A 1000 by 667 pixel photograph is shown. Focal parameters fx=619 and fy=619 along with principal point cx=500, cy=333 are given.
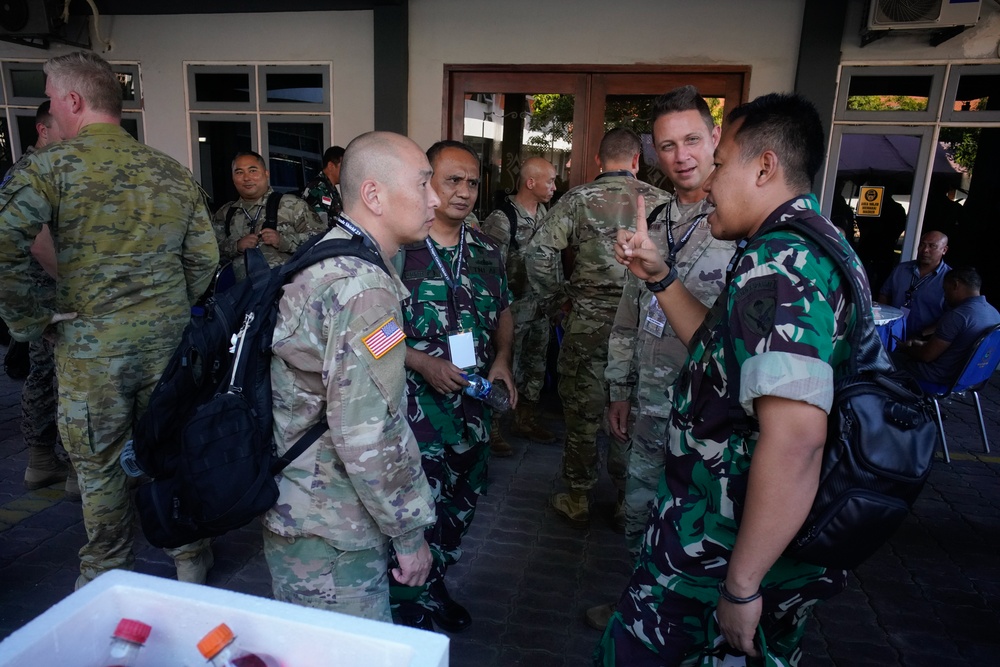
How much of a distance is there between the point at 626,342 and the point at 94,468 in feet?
7.46

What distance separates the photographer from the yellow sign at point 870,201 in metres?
5.85

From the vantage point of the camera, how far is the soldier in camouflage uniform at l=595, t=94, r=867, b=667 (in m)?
1.25

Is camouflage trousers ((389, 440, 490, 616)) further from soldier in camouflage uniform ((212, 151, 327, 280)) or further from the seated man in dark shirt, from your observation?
the seated man in dark shirt

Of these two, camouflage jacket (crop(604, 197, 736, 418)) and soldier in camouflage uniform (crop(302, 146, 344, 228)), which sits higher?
soldier in camouflage uniform (crop(302, 146, 344, 228))

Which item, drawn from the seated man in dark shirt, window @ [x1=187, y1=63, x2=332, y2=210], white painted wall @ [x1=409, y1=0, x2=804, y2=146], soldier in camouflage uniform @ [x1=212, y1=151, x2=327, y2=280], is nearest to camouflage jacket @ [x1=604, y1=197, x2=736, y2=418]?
the seated man in dark shirt

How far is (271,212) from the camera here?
15.4 ft

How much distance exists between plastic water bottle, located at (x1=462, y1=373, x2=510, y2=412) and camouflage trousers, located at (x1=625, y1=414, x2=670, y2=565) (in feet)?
1.80

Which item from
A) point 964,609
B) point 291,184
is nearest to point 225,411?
point 964,609

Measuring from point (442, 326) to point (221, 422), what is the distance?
3.55 feet

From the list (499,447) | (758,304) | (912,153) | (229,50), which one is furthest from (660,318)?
(229,50)

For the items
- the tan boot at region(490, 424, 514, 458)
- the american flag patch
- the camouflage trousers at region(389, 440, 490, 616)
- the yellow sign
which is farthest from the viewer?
the yellow sign

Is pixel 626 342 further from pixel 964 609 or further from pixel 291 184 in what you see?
pixel 291 184

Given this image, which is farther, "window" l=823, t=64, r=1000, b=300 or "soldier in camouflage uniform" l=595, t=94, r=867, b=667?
"window" l=823, t=64, r=1000, b=300

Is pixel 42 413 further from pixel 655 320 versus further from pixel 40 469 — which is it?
pixel 655 320
